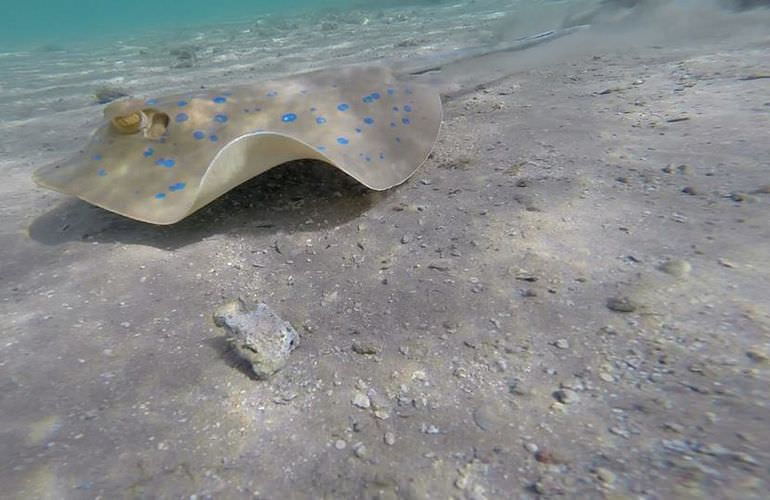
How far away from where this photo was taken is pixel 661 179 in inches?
119

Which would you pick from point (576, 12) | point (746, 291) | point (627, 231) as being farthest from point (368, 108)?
point (576, 12)

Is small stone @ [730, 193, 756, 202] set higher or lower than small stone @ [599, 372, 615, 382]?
higher

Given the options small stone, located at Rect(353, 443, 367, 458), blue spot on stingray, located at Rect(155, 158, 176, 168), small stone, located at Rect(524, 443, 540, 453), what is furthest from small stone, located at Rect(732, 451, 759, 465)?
blue spot on stingray, located at Rect(155, 158, 176, 168)

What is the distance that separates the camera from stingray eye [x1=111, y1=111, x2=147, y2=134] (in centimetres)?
309

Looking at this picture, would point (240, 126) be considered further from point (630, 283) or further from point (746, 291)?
point (746, 291)

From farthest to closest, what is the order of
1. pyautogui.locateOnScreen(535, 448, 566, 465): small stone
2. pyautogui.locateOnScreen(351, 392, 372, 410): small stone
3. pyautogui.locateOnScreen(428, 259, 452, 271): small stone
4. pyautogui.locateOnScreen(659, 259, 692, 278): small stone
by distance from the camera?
1. pyautogui.locateOnScreen(428, 259, 452, 271): small stone
2. pyautogui.locateOnScreen(659, 259, 692, 278): small stone
3. pyautogui.locateOnScreen(351, 392, 372, 410): small stone
4. pyautogui.locateOnScreen(535, 448, 566, 465): small stone

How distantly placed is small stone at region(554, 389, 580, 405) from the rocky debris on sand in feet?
4.09

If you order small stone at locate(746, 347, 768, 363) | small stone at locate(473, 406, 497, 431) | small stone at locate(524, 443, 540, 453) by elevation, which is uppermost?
small stone at locate(746, 347, 768, 363)

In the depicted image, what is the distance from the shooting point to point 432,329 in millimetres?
2170

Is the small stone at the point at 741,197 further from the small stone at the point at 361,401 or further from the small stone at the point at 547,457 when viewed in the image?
the small stone at the point at 361,401

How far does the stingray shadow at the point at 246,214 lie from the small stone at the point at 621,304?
182 centimetres

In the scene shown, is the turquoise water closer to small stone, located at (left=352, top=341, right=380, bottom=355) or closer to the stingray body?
the stingray body

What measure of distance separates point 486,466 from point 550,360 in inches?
23.4

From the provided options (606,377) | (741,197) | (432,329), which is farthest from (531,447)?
(741,197)
